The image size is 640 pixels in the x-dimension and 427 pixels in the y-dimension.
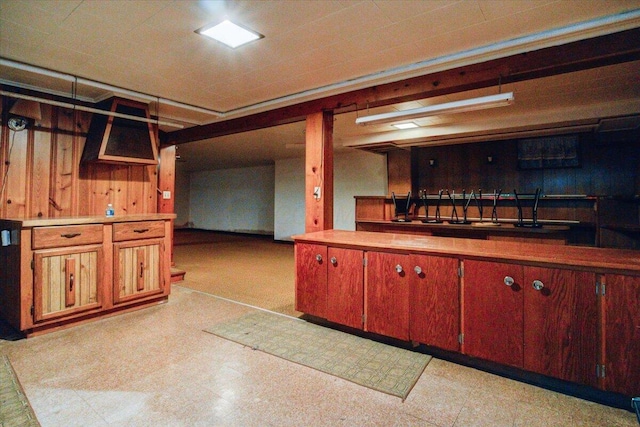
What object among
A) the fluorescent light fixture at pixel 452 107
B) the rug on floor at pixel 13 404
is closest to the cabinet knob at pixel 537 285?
the fluorescent light fixture at pixel 452 107

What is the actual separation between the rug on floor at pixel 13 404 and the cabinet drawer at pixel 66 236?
1.00 meters

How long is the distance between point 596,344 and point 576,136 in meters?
4.88

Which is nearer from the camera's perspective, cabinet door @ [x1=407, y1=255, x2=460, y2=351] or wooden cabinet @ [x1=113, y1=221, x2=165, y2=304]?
cabinet door @ [x1=407, y1=255, x2=460, y2=351]

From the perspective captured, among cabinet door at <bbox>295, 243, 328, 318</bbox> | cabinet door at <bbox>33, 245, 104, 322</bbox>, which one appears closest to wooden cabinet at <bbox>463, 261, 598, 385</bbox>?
cabinet door at <bbox>295, 243, 328, 318</bbox>

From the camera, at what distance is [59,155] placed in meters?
3.76

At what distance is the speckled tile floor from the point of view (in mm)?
1764

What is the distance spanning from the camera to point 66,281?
2.93m

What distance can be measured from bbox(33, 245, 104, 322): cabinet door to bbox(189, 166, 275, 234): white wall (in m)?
7.58

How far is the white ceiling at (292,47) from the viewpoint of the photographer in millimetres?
2152

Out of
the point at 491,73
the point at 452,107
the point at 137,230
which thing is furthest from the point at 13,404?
the point at 491,73

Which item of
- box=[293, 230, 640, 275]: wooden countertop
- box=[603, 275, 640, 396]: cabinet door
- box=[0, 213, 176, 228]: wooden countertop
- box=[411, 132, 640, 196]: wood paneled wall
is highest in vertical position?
box=[411, 132, 640, 196]: wood paneled wall

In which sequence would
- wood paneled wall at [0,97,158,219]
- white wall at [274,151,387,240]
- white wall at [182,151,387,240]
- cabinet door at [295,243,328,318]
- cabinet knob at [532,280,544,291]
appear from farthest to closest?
1. white wall at [182,151,387,240]
2. white wall at [274,151,387,240]
3. wood paneled wall at [0,97,158,219]
4. cabinet door at [295,243,328,318]
5. cabinet knob at [532,280,544,291]

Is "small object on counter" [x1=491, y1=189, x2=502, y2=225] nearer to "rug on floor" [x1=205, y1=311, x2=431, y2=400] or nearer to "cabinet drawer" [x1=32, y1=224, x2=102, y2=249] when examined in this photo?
"rug on floor" [x1=205, y1=311, x2=431, y2=400]

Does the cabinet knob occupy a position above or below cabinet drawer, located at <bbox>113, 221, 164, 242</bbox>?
below
